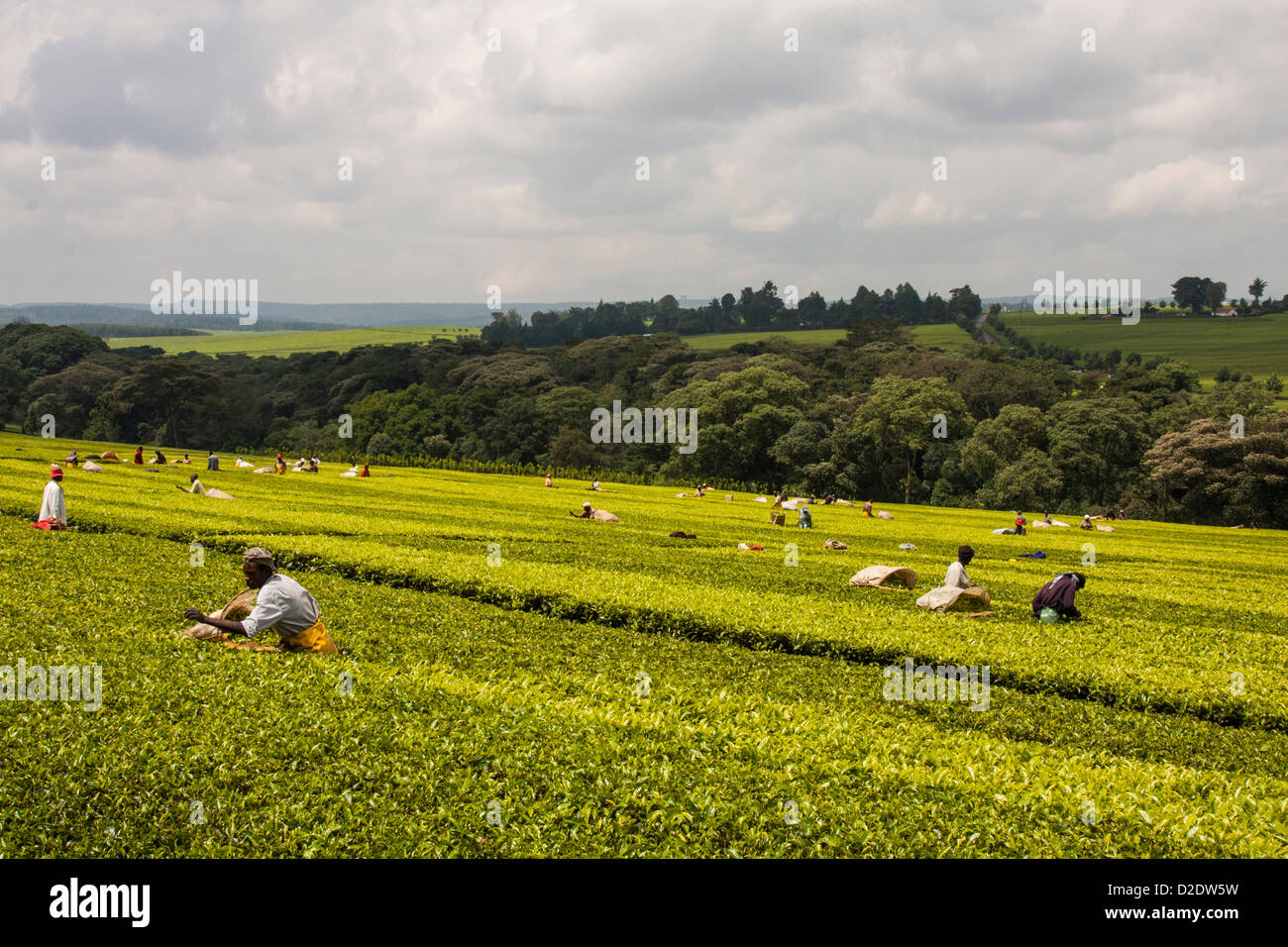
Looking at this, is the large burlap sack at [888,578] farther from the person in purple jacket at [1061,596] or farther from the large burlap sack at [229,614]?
the large burlap sack at [229,614]

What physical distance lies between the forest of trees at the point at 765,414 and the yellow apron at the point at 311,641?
67.2 meters

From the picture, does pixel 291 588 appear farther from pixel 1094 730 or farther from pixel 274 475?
pixel 274 475

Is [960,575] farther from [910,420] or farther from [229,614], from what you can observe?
[910,420]

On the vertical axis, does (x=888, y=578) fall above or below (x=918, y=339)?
below

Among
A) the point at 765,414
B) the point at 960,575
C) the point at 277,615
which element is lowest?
the point at 960,575

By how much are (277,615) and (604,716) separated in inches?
183

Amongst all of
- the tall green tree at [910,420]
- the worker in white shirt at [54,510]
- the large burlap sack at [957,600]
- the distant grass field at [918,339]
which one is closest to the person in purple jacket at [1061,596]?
the large burlap sack at [957,600]

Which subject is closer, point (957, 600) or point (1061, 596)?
point (1061, 596)

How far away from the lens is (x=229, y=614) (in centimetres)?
1295

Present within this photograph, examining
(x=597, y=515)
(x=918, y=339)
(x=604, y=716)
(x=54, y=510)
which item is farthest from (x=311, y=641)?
(x=918, y=339)

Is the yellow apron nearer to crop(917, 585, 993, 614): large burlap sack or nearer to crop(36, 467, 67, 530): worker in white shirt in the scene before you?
crop(917, 585, 993, 614): large burlap sack

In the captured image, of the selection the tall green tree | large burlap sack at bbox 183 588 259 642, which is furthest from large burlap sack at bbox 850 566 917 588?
the tall green tree

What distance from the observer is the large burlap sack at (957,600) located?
19359mm
